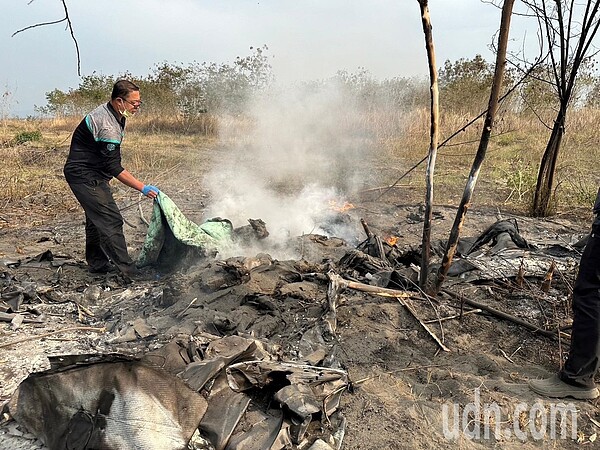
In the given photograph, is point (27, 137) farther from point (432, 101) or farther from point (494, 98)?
point (494, 98)

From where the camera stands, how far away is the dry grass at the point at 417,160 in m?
8.48

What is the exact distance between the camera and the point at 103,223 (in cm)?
475

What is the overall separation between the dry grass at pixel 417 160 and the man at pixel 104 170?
12.2 ft

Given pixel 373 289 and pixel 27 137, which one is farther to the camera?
pixel 27 137

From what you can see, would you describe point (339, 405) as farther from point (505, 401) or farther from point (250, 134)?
point (250, 134)

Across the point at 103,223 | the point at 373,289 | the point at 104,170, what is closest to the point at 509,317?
the point at 373,289

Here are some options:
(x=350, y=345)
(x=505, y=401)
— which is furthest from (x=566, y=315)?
(x=350, y=345)

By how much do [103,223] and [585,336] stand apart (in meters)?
4.47

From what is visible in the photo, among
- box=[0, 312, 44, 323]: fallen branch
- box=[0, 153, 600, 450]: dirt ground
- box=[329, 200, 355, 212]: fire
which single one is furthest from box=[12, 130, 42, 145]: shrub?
box=[0, 312, 44, 323]: fallen branch

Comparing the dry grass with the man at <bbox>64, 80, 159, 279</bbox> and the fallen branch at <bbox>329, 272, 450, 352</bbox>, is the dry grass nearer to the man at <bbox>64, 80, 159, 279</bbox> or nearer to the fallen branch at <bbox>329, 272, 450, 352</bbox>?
the man at <bbox>64, 80, 159, 279</bbox>

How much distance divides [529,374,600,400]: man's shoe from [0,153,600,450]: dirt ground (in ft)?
0.18

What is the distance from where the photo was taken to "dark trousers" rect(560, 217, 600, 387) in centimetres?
263

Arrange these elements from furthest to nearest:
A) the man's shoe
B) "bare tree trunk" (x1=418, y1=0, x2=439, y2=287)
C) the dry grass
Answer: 1. the dry grass
2. "bare tree trunk" (x1=418, y1=0, x2=439, y2=287)
3. the man's shoe

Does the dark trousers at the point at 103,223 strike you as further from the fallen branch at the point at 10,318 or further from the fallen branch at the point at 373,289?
the fallen branch at the point at 373,289
